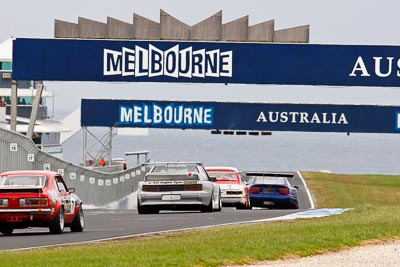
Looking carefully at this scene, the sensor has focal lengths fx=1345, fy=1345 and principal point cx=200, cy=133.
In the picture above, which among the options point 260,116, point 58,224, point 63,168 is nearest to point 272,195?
point 63,168

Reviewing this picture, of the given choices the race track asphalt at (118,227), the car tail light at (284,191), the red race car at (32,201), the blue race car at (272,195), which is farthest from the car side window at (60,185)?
the car tail light at (284,191)

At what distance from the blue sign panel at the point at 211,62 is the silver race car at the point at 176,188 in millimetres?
23637

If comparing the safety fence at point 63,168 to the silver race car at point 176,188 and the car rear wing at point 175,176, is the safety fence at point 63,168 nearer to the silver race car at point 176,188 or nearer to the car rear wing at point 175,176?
the silver race car at point 176,188

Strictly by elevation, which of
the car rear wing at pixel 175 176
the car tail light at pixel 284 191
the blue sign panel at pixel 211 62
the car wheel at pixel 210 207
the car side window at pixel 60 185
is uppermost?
the blue sign panel at pixel 211 62

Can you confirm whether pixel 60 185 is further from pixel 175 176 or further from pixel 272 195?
pixel 272 195

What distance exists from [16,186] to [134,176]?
35.9 metres

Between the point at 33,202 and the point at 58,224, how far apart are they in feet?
2.73

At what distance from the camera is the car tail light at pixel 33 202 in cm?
2422

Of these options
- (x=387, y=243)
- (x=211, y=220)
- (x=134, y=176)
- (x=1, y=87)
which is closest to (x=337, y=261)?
(x=387, y=243)

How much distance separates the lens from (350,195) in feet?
208

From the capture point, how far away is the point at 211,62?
57.6 meters

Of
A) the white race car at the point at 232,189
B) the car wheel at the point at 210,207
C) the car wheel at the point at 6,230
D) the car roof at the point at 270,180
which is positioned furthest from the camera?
the car roof at the point at 270,180

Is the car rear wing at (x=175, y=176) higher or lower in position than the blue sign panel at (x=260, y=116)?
lower

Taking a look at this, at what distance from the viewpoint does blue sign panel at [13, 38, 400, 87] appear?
56.9m
